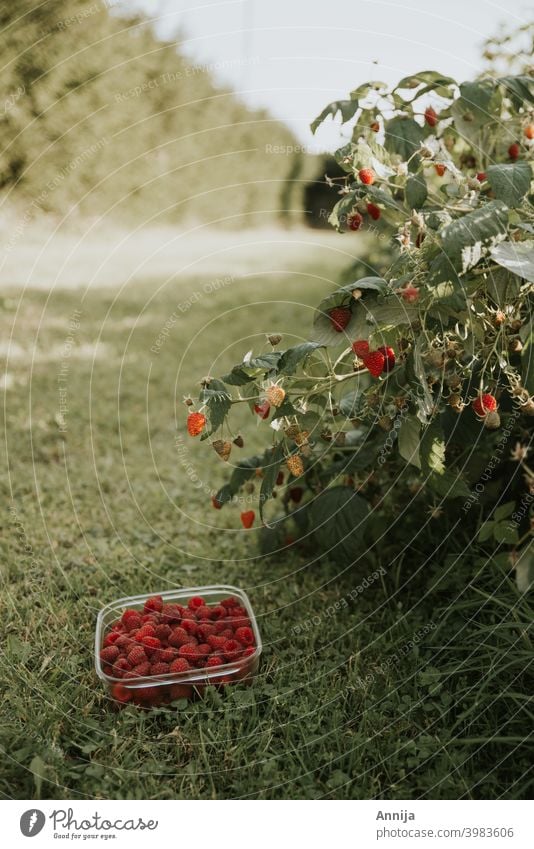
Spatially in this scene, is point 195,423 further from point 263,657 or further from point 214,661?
point 263,657

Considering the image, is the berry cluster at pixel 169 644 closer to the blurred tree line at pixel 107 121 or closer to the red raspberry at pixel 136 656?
the red raspberry at pixel 136 656

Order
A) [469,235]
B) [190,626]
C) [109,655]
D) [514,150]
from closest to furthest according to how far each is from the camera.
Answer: [469,235] < [109,655] < [190,626] < [514,150]

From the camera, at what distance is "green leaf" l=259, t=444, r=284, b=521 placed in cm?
167

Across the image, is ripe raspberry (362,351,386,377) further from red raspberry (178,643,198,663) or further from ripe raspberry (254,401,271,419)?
red raspberry (178,643,198,663)

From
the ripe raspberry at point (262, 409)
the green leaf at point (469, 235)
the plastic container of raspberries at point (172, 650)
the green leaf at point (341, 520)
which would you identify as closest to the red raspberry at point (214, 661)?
the plastic container of raspberries at point (172, 650)

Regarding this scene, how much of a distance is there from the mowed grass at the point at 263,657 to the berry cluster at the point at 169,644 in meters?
0.06

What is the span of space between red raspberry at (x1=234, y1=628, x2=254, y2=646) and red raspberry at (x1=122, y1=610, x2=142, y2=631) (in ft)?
0.82

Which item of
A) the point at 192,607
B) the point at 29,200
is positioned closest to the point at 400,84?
the point at 192,607

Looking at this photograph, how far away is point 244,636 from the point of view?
5.78ft

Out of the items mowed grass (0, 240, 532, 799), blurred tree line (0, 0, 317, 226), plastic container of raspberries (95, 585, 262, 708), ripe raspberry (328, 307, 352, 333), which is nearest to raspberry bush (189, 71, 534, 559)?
ripe raspberry (328, 307, 352, 333)

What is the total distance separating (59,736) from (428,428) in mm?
1084

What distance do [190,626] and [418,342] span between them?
898 mm

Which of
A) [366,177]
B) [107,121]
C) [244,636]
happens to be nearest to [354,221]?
[366,177]

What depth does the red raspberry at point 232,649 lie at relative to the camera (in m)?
1.70
